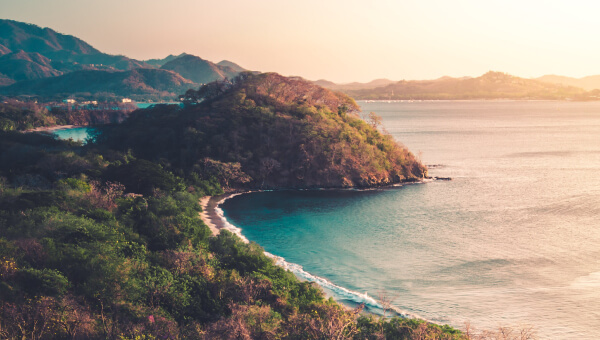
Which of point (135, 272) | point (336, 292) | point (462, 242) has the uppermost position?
point (135, 272)

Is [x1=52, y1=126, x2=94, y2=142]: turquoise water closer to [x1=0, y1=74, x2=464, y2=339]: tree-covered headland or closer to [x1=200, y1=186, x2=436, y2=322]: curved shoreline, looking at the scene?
[x1=0, y1=74, x2=464, y2=339]: tree-covered headland

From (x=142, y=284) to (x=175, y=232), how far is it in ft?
33.7

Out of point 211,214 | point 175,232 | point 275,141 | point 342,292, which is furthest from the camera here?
point 275,141

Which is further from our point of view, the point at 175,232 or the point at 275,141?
the point at 275,141

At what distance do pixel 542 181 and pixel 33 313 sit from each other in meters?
62.0

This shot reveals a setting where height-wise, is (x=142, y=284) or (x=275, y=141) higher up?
(x=275, y=141)

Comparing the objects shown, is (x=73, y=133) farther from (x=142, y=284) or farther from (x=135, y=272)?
(x=142, y=284)

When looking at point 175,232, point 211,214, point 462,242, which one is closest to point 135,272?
point 175,232

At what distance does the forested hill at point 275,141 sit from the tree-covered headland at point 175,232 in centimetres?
20

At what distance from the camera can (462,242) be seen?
1511 inches

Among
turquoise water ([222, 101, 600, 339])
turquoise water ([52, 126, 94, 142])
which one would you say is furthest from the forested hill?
turquoise water ([52, 126, 94, 142])

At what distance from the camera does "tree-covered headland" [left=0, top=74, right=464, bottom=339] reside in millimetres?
19594

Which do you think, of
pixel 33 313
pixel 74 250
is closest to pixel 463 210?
pixel 74 250

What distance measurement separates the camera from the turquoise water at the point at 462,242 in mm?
26953
